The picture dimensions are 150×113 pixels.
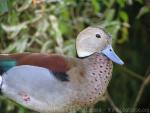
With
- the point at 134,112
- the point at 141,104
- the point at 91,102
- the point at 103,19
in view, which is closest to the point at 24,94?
the point at 91,102

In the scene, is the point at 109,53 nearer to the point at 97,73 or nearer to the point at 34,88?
the point at 97,73

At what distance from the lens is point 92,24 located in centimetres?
276

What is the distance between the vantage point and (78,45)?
1.59m

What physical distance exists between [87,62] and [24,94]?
21 centimetres

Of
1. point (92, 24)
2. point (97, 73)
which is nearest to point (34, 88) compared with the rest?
point (97, 73)

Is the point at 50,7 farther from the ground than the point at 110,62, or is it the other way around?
the point at 110,62

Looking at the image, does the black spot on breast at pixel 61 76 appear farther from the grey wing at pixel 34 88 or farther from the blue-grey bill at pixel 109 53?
the blue-grey bill at pixel 109 53

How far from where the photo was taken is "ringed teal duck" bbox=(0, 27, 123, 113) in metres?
1.55

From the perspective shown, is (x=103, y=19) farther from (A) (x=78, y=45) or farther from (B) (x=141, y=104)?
(A) (x=78, y=45)

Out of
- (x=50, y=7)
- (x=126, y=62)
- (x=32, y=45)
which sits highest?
(x=50, y=7)

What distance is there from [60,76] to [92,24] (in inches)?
48.4

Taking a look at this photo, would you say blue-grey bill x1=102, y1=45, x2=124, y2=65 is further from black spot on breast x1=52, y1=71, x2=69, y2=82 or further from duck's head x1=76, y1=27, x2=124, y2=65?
black spot on breast x1=52, y1=71, x2=69, y2=82

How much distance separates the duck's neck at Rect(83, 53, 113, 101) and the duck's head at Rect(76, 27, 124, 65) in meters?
0.02

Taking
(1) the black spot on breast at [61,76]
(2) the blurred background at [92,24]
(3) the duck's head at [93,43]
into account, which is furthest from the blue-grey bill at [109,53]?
(2) the blurred background at [92,24]
